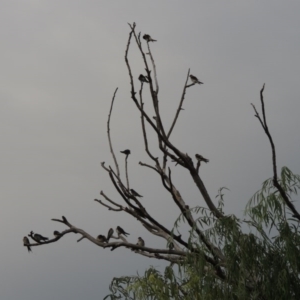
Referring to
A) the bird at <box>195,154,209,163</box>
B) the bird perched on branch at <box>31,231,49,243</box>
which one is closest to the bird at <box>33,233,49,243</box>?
the bird perched on branch at <box>31,231,49,243</box>

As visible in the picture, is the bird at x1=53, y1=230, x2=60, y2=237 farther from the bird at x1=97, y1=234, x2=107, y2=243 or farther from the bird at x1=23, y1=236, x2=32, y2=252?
the bird at x1=97, y1=234, x2=107, y2=243

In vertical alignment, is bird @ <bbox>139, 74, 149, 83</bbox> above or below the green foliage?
above

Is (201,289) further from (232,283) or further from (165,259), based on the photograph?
(165,259)

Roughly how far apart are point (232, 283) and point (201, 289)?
0.35 metres

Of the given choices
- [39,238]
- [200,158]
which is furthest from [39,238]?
[200,158]

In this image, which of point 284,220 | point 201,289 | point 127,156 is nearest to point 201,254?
point 201,289

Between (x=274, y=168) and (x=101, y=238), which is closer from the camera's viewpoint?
(x=274, y=168)

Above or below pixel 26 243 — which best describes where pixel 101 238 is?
below

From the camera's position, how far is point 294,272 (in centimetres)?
816

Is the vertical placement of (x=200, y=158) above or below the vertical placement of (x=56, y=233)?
above

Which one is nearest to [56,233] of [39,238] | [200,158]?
[39,238]

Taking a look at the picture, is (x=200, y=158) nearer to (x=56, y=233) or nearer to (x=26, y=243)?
(x=56, y=233)

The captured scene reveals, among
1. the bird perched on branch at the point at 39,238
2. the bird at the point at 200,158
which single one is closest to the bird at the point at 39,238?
the bird perched on branch at the point at 39,238

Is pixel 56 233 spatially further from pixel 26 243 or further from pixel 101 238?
pixel 101 238
